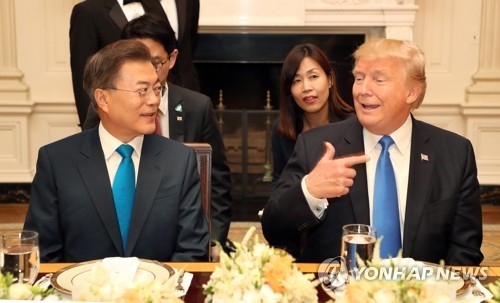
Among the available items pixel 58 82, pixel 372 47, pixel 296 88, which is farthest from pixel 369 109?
pixel 58 82

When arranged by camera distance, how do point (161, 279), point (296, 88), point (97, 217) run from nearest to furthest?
point (161, 279), point (97, 217), point (296, 88)

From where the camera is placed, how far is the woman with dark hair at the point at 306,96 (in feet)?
12.4

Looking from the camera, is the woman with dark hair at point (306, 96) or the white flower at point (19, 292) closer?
the white flower at point (19, 292)

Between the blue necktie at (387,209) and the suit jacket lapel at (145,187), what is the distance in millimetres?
736

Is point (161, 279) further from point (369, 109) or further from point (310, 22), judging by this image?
point (310, 22)

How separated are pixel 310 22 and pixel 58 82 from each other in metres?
2.18

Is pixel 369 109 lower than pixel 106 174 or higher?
higher

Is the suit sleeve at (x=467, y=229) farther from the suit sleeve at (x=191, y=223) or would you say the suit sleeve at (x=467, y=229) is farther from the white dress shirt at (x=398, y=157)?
the suit sleeve at (x=191, y=223)

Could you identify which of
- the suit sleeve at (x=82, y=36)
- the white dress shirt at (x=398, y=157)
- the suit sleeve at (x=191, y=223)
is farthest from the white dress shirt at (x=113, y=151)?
the suit sleeve at (x=82, y=36)

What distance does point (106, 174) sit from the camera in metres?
2.53

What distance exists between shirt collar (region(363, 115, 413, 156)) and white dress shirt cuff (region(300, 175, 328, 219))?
29 centimetres

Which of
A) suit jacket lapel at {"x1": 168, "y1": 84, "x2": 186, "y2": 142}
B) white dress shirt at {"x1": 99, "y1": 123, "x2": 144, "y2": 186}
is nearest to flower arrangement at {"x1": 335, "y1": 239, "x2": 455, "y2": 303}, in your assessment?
white dress shirt at {"x1": 99, "y1": 123, "x2": 144, "y2": 186}

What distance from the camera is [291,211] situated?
245 cm

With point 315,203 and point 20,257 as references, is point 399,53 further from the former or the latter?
point 20,257
